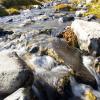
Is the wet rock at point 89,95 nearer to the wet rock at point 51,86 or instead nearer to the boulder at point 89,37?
the wet rock at point 51,86

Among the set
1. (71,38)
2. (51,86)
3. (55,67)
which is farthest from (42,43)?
(51,86)

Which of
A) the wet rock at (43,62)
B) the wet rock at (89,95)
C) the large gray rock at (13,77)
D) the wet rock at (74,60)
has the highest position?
the large gray rock at (13,77)

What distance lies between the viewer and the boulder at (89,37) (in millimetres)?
27953

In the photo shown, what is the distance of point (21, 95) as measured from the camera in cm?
1864

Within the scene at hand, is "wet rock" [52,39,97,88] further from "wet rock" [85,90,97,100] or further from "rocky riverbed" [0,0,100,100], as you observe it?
"wet rock" [85,90,97,100]

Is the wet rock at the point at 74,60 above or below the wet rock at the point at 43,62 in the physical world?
below

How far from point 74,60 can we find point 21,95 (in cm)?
811

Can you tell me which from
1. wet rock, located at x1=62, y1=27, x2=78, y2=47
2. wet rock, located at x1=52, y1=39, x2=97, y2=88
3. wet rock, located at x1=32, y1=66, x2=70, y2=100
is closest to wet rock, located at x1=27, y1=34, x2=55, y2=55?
wet rock, located at x1=52, y1=39, x2=97, y2=88

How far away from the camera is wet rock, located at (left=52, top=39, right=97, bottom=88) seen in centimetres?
2291

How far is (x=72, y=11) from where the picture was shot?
6069cm

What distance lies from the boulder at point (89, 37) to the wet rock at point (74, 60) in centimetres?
99

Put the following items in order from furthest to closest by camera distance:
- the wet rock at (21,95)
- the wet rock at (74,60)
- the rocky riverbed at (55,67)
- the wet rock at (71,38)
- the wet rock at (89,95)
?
the wet rock at (71,38), the wet rock at (74,60), the wet rock at (89,95), the rocky riverbed at (55,67), the wet rock at (21,95)

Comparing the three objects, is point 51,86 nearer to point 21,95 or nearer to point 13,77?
point 13,77

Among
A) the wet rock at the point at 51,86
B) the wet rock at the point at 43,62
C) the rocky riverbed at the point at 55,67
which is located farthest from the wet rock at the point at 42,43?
the wet rock at the point at 51,86
